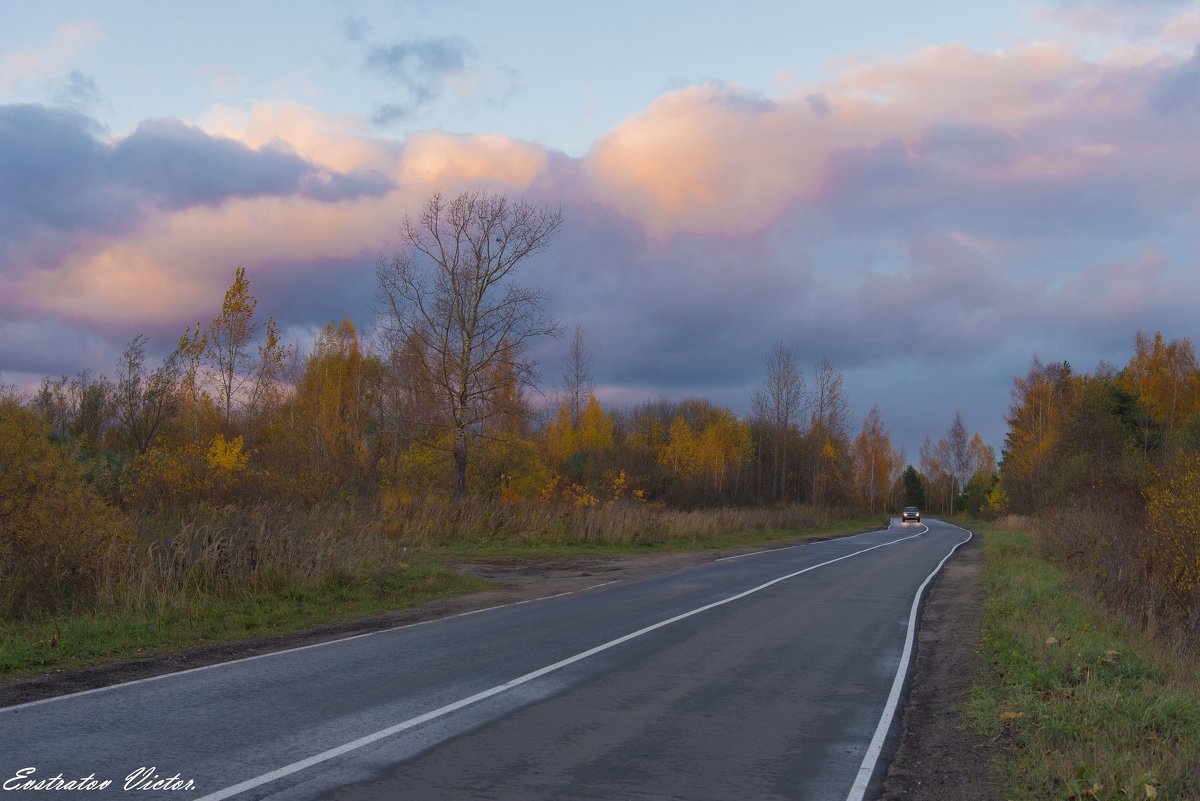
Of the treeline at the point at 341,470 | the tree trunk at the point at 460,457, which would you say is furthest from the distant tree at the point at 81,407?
the tree trunk at the point at 460,457

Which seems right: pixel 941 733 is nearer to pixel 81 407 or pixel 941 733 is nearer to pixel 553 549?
pixel 553 549

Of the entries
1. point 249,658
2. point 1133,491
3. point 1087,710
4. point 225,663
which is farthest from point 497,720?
point 1133,491

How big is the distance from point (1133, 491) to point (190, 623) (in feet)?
85.0

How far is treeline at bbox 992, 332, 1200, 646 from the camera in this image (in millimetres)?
15156

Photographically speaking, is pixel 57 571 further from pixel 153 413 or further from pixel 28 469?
pixel 153 413

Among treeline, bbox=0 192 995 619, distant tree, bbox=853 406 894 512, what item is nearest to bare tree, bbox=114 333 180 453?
treeline, bbox=0 192 995 619

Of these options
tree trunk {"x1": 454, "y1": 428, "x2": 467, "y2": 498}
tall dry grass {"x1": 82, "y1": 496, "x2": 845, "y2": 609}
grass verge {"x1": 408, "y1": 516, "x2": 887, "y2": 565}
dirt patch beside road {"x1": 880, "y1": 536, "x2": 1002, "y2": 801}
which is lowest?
grass verge {"x1": 408, "y1": 516, "x2": 887, "y2": 565}

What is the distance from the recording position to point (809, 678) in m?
10.2

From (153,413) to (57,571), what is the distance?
3113 centimetres

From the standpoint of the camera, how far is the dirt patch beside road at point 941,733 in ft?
21.2

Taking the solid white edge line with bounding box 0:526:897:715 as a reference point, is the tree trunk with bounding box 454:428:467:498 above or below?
above

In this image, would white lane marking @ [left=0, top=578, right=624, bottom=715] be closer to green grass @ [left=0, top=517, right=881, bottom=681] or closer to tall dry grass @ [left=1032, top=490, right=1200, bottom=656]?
green grass @ [left=0, top=517, right=881, bottom=681]

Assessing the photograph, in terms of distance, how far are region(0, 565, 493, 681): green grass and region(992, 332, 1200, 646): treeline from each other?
518 inches

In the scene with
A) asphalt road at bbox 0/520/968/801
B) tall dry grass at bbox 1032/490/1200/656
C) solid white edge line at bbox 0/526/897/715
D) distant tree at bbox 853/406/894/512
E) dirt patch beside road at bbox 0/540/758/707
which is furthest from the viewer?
distant tree at bbox 853/406/894/512
